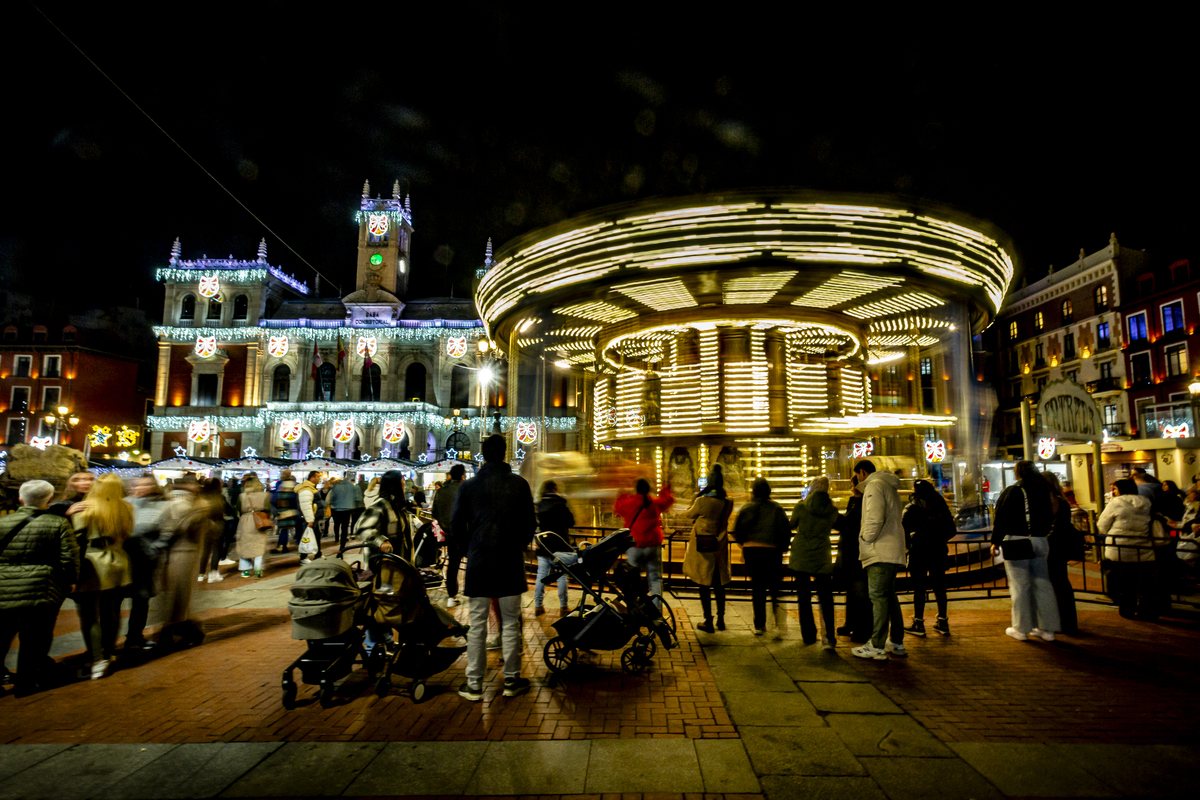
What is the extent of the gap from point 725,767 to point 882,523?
286 cm

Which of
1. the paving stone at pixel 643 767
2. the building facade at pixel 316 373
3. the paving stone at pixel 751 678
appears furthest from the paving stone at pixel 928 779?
the building facade at pixel 316 373

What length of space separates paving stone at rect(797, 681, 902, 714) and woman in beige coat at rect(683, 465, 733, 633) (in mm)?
1771

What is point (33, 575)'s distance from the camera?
4676 mm

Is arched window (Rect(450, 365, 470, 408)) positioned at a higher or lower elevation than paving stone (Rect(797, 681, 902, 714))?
higher

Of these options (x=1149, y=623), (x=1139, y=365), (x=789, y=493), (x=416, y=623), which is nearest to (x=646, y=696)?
(x=416, y=623)

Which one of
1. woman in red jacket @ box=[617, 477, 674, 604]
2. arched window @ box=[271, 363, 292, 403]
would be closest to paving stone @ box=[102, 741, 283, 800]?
woman in red jacket @ box=[617, 477, 674, 604]

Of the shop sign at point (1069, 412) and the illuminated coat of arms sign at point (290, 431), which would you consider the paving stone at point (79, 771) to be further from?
the illuminated coat of arms sign at point (290, 431)

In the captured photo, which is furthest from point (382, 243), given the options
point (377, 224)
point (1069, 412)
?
point (1069, 412)

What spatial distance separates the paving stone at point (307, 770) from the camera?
10.7 ft

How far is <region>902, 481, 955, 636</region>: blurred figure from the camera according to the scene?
21.7 ft

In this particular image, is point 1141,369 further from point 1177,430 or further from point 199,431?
point 199,431

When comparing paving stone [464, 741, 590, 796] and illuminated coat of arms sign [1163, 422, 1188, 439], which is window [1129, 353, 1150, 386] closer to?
illuminated coat of arms sign [1163, 422, 1188, 439]

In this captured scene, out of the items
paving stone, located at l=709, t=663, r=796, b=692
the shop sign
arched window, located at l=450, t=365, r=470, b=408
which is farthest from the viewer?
arched window, located at l=450, t=365, r=470, b=408

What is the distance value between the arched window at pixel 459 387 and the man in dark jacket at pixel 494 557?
140ft
